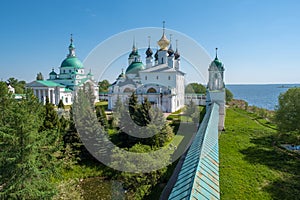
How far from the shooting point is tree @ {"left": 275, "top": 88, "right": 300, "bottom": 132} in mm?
14406

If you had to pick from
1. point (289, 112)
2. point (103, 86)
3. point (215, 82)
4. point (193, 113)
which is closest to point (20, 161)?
point (215, 82)

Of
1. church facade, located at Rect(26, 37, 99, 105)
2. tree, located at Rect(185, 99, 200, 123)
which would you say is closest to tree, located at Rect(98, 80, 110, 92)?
church facade, located at Rect(26, 37, 99, 105)

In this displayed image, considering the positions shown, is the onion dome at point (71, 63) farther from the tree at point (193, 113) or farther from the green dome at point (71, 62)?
the tree at point (193, 113)

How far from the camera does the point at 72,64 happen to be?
132ft

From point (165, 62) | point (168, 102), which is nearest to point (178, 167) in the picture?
point (168, 102)

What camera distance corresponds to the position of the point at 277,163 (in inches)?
438

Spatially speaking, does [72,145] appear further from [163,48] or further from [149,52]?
[149,52]

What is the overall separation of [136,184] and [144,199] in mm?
674

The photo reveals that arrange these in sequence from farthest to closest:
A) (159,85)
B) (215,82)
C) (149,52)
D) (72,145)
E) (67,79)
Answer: (67,79), (149,52), (159,85), (215,82), (72,145)

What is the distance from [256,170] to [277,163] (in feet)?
6.79

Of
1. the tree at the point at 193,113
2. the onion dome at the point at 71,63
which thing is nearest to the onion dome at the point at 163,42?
the tree at the point at 193,113

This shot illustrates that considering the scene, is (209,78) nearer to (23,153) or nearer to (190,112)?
(190,112)

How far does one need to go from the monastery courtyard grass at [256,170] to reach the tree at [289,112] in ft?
4.98

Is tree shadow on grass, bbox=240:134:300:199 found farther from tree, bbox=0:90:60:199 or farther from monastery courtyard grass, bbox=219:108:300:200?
tree, bbox=0:90:60:199
